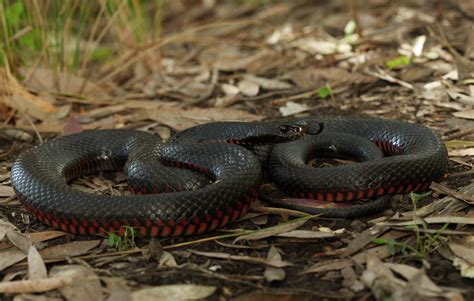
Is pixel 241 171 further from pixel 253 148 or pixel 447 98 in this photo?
pixel 447 98

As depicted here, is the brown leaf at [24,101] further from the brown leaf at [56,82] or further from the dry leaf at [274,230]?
the dry leaf at [274,230]

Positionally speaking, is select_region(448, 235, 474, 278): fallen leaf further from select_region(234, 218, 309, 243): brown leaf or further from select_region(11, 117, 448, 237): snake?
select_region(234, 218, 309, 243): brown leaf

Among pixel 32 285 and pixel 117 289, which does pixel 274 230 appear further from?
pixel 32 285

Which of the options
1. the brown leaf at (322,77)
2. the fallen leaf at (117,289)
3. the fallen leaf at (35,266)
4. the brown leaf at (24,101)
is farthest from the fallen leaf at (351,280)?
the brown leaf at (24,101)

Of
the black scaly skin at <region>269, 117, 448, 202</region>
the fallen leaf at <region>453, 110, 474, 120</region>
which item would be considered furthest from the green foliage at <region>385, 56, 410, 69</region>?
the black scaly skin at <region>269, 117, 448, 202</region>

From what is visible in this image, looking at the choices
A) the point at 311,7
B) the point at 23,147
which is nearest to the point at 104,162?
the point at 23,147

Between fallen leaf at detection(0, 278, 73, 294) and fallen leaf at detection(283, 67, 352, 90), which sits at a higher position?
fallen leaf at detection(0, 278, 73, 294)
